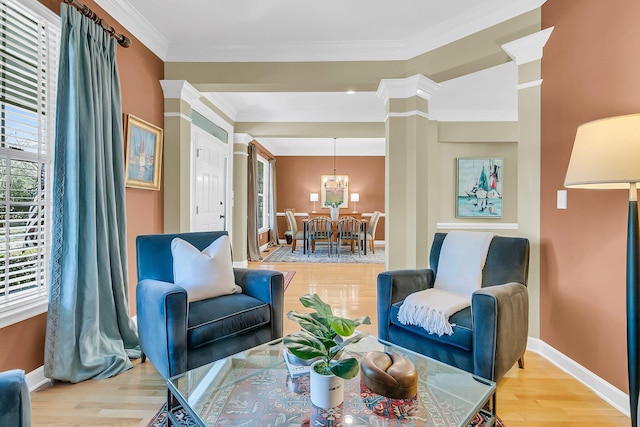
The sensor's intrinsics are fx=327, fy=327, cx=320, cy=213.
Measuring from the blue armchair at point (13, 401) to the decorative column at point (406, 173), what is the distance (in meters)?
2.95

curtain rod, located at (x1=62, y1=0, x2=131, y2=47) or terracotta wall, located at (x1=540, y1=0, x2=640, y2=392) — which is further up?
curtain rod, located at (x1=62, y1=0, x2=131, y2=47)

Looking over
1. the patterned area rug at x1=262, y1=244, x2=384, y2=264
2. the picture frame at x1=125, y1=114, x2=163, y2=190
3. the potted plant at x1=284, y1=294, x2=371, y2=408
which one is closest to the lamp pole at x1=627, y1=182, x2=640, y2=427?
the potted plant at x1=284, y1=294, x2=371, y2=408

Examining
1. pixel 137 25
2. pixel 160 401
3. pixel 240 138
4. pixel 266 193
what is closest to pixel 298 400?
pixel 160 401

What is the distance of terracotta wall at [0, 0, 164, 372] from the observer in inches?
75.0

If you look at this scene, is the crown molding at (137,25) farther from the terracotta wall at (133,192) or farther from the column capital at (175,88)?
the column capital at (175,88)

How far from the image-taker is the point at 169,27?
9.64ft

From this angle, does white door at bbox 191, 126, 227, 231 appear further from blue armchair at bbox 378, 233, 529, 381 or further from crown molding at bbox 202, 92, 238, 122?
blue armchair at bbox 378, 233, 529, 381

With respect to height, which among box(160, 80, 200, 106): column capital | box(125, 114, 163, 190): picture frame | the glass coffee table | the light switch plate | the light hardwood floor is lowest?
the light hardwood floor

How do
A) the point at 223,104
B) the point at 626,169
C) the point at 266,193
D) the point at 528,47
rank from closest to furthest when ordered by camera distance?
1. the point at 626,169
2. the point at 528,47
3. the point at 223,104
4. the point at 266,193

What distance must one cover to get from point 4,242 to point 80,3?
1.62 meters

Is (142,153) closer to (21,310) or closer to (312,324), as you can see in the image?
(21,310)

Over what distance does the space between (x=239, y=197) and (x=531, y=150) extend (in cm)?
432

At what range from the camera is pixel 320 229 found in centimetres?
691

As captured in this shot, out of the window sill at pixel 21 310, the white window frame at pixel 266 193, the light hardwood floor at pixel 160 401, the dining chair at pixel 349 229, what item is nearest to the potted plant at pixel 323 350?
the light hardwood floor at pixel 160 401
